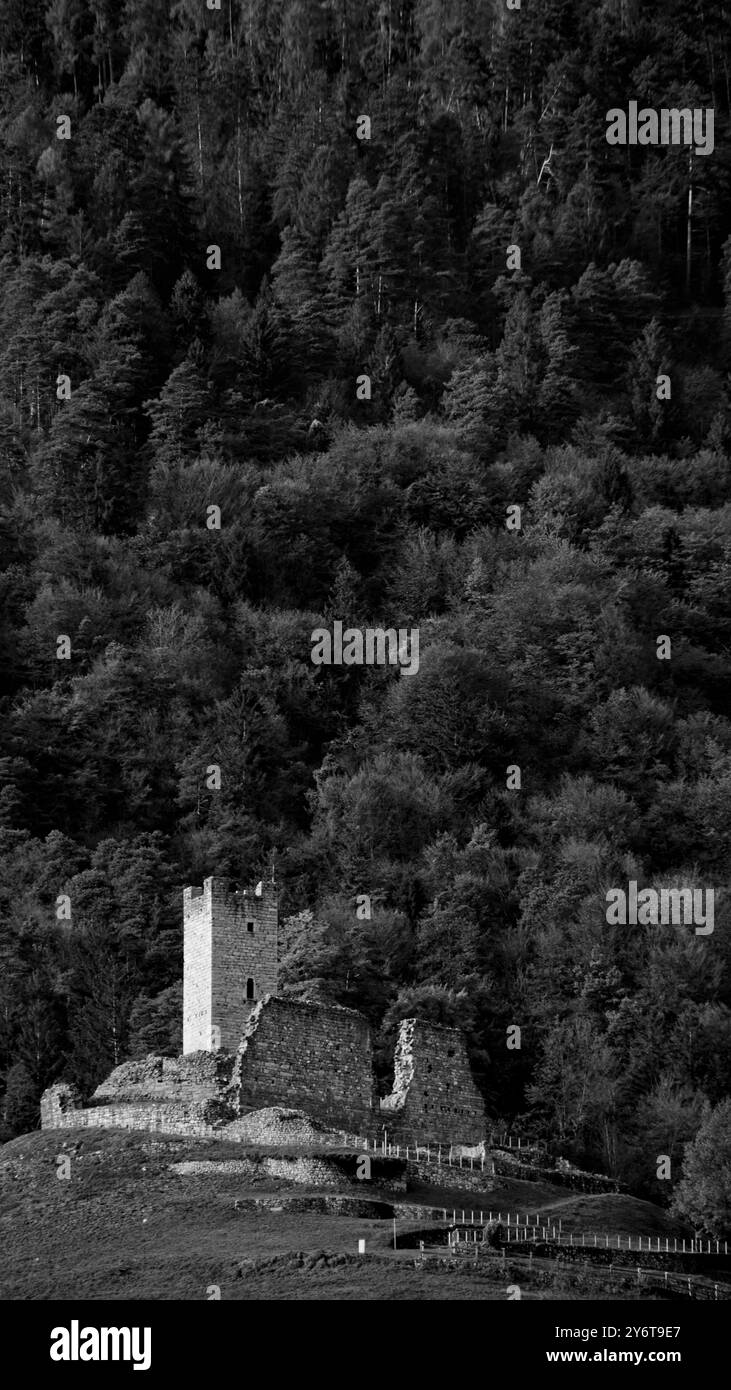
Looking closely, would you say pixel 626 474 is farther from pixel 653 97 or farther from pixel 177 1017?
pixel 177 1017

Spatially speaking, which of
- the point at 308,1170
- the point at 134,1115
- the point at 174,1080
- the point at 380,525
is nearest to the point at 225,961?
the point at 174,1080

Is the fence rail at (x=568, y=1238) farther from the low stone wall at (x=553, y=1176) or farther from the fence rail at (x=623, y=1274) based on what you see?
the low stone wall at (x=553, y=1176)

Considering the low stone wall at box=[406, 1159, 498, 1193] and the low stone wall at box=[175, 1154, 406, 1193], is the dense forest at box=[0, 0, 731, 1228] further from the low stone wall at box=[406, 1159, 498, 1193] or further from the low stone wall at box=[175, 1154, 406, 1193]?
the low stone wall at box=[175, 1154, 406, 1193]

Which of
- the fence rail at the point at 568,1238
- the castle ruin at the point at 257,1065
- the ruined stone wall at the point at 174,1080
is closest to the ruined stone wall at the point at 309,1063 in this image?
the castle ruin at the point at 257,1065

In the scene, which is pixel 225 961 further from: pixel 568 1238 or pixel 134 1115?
pixel 568 1238

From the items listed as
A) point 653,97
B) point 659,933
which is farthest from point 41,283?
point 659,933
